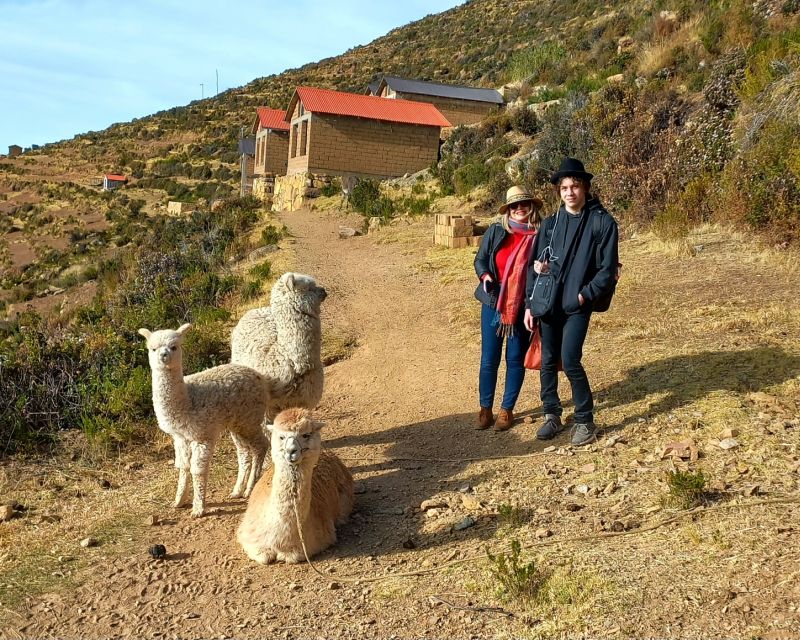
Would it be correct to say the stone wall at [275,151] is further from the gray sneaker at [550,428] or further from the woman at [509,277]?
the gray sneaker at [550,428]

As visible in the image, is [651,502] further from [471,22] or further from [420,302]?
[471,22]

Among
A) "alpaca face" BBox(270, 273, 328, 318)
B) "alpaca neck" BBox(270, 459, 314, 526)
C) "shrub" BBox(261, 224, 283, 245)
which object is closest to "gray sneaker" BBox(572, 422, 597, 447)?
"alpaca face" BBox(270, 273, 328, 318)

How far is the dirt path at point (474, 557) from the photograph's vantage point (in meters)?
3.55

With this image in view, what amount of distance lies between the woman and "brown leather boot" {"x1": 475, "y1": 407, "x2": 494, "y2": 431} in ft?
0.67

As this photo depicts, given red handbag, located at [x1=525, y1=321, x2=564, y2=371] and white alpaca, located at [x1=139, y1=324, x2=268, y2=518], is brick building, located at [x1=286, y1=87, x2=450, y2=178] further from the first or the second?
white alpaca, located at [x1=139, y1=324, x2=268, y2=518]

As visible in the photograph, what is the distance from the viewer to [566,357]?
5.57m

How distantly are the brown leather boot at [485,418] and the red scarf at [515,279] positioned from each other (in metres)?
0.87

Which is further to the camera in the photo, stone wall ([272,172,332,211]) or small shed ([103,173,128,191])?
small shed ([103,173,128,191])

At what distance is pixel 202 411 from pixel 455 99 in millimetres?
36376

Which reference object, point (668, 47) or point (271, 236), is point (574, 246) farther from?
point (668, 47)

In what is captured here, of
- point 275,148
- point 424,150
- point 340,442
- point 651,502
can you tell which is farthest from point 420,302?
point 275,148

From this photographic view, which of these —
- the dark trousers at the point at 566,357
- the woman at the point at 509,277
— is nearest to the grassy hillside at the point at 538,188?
the woman at the point at 509,277

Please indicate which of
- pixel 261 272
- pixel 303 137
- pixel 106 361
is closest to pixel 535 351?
pixel 106 361

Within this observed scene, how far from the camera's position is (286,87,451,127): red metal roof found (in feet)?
100
